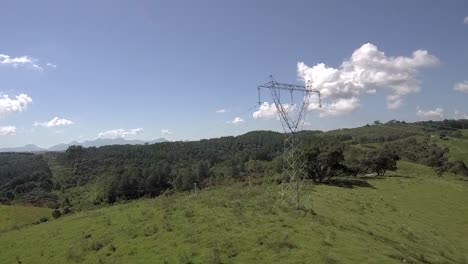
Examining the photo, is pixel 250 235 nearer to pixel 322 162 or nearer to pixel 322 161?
pixel 322 161

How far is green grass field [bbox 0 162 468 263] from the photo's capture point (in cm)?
2519

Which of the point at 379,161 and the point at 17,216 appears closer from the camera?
the point at 17,216

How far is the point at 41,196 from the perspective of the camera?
584ft

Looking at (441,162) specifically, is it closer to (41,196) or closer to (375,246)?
(375,246)

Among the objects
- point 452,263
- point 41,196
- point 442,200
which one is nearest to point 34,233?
point 452,263

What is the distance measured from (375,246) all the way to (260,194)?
787 inches

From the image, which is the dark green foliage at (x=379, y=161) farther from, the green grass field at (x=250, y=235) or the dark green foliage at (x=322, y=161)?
the green grass field at (x=250, y=235)

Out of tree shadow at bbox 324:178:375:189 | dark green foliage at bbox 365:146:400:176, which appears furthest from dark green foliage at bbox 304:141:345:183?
dark green foliage at bbox 365:146:400:176

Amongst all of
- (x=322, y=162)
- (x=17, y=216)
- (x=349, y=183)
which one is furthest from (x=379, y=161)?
(x=17, y=216)

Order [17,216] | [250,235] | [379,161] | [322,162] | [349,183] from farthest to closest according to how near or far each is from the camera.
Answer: [379,161] < [17,216] < [322,162] < [349,183] < [250,235]

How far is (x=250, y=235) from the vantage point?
2753cm

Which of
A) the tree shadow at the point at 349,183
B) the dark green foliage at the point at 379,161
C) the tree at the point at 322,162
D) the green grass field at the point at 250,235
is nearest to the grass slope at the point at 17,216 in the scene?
the green grass field at the point at 250,235

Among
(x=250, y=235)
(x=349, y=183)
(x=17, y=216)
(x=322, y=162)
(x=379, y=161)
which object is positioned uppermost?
(x=322, y=162)

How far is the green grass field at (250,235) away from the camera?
Answer: 25.2 metres
